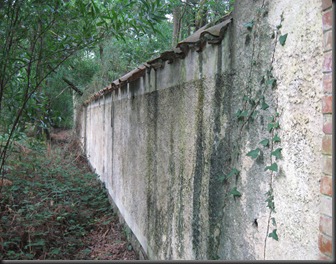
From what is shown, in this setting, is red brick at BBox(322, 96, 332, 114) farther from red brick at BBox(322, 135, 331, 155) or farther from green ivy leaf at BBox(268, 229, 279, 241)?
green ivy leaf at BBox(268, 229, 279, 241)

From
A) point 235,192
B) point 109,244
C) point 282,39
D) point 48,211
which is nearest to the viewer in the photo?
A: point 282,39

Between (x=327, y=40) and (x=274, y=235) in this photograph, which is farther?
(x=274, y=235)

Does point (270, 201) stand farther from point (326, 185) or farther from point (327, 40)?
point (327, 40)

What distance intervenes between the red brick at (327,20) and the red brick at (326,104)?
10.1 inches

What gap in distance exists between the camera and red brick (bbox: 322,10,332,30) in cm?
115

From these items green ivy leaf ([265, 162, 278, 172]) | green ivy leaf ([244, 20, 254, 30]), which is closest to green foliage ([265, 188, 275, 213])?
green ivy leaf ([265, 162, 278, 172])

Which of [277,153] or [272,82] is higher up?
[272,82]

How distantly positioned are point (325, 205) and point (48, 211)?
534 cm

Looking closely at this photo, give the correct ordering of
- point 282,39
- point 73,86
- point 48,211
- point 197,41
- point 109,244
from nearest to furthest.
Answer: point 282,39 < point 197,41 < point 109,244 < point 48,211 < point 73,86

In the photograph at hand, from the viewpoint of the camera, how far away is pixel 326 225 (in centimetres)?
114

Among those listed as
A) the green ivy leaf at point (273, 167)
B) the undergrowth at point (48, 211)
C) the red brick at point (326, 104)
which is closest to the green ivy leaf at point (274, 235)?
the green ivy leaf at point (273, 167)

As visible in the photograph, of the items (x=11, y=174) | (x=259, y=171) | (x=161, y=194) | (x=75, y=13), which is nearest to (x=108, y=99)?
(x=11, y=174)

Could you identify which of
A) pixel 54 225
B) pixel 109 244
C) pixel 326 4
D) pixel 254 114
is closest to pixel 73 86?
pixel 54 225

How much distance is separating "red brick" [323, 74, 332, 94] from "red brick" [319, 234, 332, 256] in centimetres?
52
